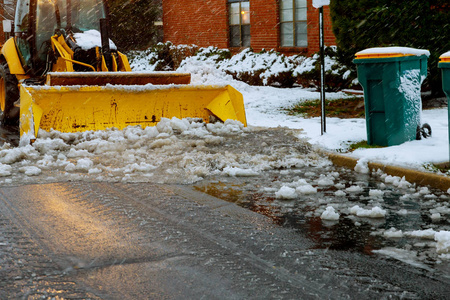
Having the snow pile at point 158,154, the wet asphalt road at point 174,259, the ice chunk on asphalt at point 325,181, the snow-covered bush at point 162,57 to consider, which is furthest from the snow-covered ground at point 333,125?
the snow-covered bush at point 162,57

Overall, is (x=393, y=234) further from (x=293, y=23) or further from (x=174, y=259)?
(x=293, y=23)

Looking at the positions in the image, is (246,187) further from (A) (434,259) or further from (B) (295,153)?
(A) (434,259)

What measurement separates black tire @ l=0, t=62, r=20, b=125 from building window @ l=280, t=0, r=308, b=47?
32.0ft

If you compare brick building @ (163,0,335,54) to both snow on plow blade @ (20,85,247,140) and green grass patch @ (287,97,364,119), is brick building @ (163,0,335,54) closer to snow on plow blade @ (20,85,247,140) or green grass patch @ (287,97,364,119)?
green grass patch @ (287,97,364,119)

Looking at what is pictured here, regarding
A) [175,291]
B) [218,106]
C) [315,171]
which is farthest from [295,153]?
[175,291]

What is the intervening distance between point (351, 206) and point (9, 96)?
8046 millimetres

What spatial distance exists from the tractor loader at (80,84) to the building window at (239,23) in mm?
10035

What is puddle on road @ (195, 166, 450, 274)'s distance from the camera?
4.05 meters

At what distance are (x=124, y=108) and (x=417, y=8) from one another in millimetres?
5673

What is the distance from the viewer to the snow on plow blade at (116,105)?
8.44 meters

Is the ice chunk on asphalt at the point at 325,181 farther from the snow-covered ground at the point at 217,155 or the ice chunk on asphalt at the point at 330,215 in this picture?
the ice chunk on asphalt at the point at 330,215

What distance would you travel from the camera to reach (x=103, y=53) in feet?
33.6

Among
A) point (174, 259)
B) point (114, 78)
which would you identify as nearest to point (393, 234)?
point (174, 259)

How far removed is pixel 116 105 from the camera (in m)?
9.12
